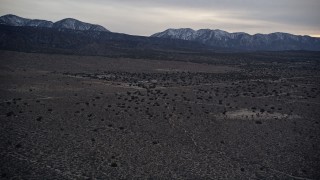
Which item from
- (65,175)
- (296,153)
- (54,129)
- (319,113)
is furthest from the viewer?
(319,113)

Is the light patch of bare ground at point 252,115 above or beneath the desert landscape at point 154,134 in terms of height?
above

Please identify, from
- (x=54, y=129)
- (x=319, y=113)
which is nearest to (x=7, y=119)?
(x=54, y=129)

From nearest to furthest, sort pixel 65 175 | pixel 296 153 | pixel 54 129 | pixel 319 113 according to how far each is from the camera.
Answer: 1. pixel 65 175
2. pixel 296 153
3. pixel 54 129
4. pixel 319 113

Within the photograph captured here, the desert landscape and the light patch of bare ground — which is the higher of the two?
the light patch of bare ground

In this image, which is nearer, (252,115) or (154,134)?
(154,134)

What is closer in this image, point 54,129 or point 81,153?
point 81,153

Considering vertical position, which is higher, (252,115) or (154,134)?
(252,115)

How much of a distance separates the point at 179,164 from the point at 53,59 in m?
69.3

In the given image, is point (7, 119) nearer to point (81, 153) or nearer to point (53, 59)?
point (81, 153)

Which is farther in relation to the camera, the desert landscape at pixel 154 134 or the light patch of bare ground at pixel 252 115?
the light patch of bare ground at pixel 252 115

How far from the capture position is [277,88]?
52.2 meters

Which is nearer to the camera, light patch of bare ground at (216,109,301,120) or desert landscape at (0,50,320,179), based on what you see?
desert landscape at (0,50,320,179)

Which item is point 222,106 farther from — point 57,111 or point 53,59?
point 53,59

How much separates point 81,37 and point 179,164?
13471cm
